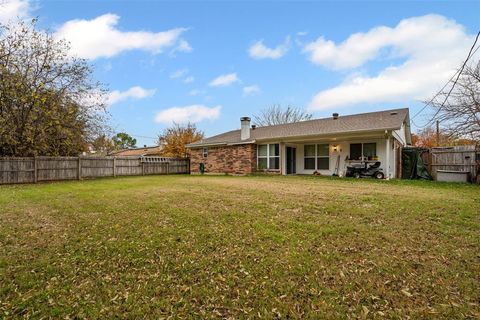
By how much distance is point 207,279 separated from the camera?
3.09m

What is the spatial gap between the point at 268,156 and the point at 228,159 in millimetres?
3050

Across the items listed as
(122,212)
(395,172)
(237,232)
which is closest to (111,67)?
(122,212)

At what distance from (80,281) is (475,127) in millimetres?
12997

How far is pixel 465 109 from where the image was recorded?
9.93 metres

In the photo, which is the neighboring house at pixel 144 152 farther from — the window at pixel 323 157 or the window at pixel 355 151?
the window at pixel 355 151

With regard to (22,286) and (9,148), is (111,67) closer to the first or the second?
(9,148)

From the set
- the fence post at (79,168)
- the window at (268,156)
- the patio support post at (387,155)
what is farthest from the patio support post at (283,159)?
the fence post at (79,168)

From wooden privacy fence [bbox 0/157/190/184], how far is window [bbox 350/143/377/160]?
13494 millimetres

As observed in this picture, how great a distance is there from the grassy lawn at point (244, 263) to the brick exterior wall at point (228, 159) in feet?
35.6

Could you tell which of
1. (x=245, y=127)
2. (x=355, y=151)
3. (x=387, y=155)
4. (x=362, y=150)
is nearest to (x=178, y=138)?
(x=245, y=127)

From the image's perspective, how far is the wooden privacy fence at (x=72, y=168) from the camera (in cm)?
1273

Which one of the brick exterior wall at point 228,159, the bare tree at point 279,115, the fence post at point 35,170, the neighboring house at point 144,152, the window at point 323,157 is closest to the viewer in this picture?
the fence post at point 35,170

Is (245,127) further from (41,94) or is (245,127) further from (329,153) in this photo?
(41,94)

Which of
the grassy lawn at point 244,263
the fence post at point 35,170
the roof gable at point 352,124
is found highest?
the roof gable at point 352,124
